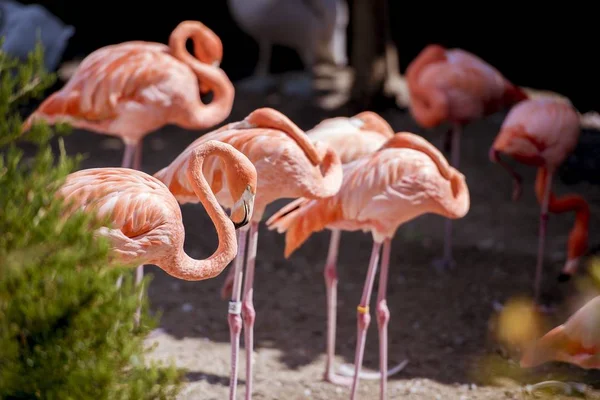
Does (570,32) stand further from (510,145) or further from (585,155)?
(510,145)

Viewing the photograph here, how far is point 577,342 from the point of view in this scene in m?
3.38

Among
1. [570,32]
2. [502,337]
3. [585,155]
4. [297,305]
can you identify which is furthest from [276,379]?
[570,32]

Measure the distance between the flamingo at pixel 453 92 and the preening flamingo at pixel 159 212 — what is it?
268 centimetres

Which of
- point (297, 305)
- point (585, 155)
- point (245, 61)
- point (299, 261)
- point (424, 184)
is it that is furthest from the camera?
point (245, 61)

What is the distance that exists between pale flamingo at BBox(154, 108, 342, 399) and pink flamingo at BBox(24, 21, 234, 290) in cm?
104

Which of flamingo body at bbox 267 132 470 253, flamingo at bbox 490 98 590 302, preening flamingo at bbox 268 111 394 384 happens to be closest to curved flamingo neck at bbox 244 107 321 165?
flamingo body at bbox 267 132 470 253

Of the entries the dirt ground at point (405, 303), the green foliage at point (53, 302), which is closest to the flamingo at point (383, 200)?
the dirt ground at point (405, 303)

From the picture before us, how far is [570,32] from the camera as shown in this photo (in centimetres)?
835

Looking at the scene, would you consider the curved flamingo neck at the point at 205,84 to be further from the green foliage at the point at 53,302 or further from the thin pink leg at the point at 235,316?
the green foliage at the point at 53,302

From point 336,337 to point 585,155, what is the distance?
332 cm

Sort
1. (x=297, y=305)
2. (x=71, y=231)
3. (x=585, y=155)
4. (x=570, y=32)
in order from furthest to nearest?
(x=570, y=32), (x=585, y=155), (x=297, y=305), (x=71, y=231)

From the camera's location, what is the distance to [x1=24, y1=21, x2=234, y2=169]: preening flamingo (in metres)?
4.45

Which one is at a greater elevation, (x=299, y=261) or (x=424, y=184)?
(x=424, y=184)

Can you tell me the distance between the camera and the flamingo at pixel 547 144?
4.84 m
